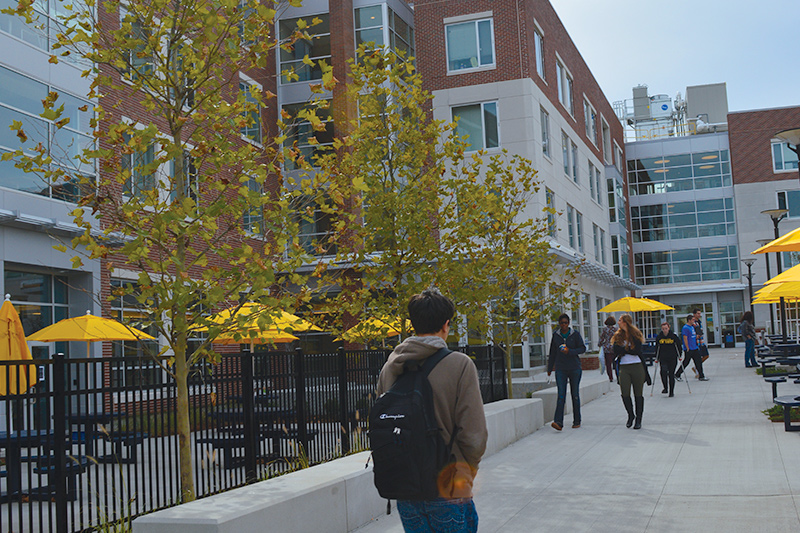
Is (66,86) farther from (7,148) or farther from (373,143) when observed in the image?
(373,143)

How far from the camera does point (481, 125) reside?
101ft

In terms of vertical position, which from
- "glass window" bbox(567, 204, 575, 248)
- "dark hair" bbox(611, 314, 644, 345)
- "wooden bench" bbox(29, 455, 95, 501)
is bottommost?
"wooden bench" bbox(29, 455, 95, 501)

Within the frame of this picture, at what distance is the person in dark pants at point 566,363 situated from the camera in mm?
13648

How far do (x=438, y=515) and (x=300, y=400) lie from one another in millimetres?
5497

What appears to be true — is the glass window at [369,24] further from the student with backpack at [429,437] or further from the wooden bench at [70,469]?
the student with backpack at [429,437]

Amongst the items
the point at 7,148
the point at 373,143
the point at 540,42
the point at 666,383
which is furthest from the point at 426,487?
the point at 540,42

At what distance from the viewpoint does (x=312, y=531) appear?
6.34 metres

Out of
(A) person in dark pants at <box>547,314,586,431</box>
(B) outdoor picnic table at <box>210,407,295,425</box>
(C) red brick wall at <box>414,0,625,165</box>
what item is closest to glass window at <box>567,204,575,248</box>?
(C) red brick wall at <box>414,0,625,165</box>

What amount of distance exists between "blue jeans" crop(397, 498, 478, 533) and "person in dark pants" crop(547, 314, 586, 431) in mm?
9956

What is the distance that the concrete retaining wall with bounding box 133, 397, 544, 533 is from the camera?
5332 mm

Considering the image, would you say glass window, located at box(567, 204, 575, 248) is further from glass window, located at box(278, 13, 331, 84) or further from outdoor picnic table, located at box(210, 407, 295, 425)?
outdoor picnic table, located at box(210, 407, 295, 425)

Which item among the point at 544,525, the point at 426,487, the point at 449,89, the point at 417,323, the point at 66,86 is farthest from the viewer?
the point at 449,89

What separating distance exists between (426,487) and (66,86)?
18.2 metres

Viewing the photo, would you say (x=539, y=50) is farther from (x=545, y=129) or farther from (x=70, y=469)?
(x=70, y=469)
